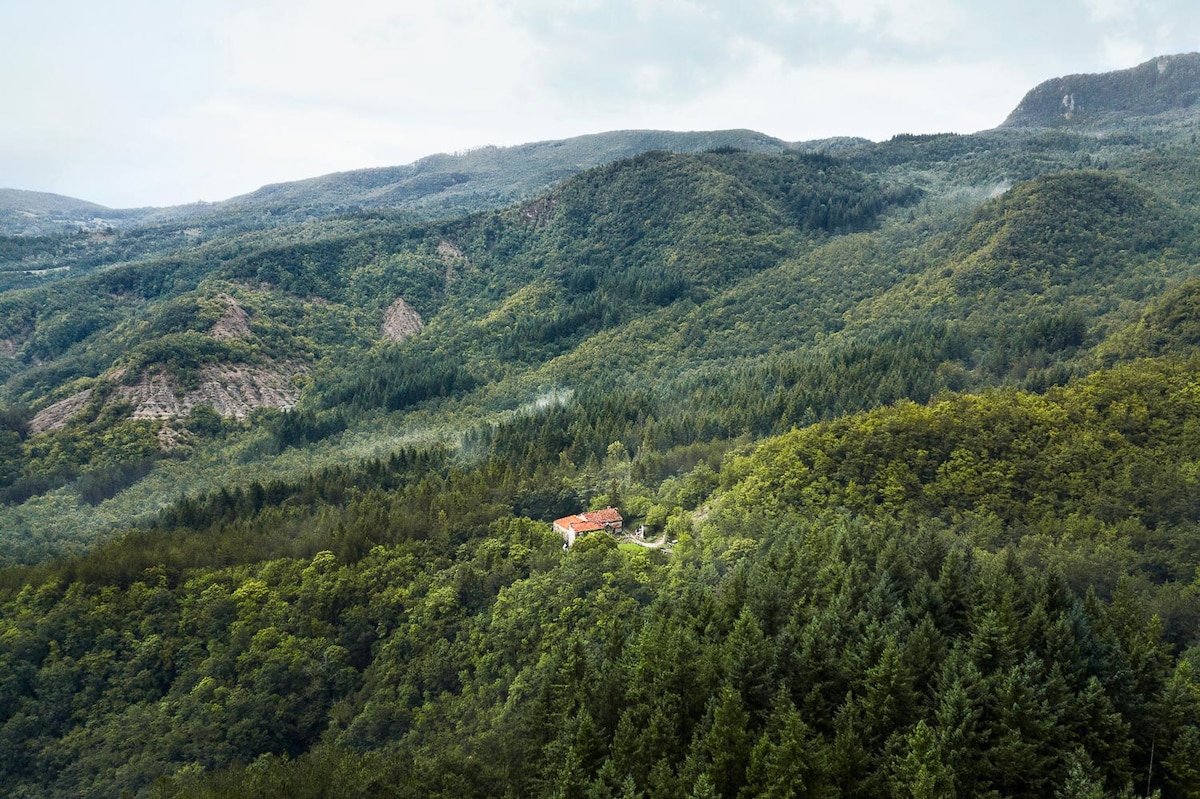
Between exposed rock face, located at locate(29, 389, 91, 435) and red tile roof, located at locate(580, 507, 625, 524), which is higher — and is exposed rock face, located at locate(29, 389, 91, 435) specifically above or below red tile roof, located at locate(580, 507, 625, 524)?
above

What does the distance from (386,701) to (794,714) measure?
4024 cm

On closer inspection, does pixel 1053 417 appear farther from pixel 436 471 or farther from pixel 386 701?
pixel 436 471

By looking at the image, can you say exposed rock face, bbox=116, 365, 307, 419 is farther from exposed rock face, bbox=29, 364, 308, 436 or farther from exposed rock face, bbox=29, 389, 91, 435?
exposed rock face, bbox=29, 389, 91, 435

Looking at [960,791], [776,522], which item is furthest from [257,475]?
[960,791]

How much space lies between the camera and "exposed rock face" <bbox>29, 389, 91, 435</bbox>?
130250 mm

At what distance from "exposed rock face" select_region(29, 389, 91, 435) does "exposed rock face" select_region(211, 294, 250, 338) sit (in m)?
30.4

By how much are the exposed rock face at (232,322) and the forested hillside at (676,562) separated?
1211 centimetres

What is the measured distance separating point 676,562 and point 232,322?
482ft

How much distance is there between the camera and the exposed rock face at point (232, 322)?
529ft

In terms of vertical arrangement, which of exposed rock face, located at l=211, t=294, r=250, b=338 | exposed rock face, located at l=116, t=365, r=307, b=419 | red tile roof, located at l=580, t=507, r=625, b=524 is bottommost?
red tile roof, located at l=580, t=507, r=625, b=524

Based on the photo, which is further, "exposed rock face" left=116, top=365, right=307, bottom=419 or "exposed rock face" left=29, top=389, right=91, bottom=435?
"exposed rock face" left=116, top=365, right=307, bottom=419

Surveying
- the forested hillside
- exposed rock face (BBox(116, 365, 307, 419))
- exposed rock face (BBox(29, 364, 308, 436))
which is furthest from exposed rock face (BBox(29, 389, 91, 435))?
exposed rock face (BBox(116, 365, 307, 419))

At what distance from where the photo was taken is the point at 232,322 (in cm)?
16662

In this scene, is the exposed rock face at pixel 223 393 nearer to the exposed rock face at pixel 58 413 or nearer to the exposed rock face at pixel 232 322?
the exposed rock face at pixel 58 413
